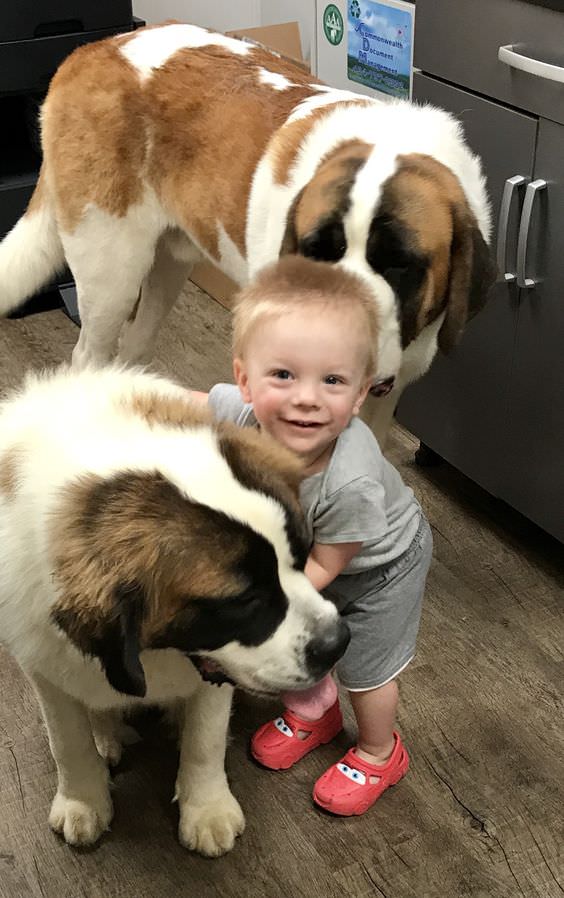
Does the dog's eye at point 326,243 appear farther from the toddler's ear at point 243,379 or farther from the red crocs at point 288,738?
the red crocs at point 288,738

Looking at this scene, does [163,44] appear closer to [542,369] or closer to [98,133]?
[98,133]

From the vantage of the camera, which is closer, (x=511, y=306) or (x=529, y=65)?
(x=529, y=65)

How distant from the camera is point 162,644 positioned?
1109 mm

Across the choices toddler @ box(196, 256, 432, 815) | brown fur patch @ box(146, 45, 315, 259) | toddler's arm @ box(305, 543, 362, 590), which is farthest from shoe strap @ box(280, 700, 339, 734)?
brown fur patch @ box(146, 45, 315, 259)

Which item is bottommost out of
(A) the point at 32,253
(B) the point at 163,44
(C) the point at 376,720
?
(C) the point at 376,720

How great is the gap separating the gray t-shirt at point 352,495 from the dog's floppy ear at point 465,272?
0.41 meters

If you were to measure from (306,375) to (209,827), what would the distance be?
730 mm

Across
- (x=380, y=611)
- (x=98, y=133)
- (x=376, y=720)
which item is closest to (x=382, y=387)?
(x=380, y=611)

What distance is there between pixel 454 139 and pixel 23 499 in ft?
3.61

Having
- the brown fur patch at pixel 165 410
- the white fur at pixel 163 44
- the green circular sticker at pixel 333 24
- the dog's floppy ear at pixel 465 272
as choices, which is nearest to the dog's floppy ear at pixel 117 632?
the brown fur patch at pixel 165 410

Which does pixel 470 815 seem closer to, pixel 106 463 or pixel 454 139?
pixel 106 463

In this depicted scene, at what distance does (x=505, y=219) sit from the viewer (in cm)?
189

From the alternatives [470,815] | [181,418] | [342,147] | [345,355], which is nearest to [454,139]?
[342,147]

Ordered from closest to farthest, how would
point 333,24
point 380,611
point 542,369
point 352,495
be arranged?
point 352,495
point 380,611
point 542,369
point 333,24
